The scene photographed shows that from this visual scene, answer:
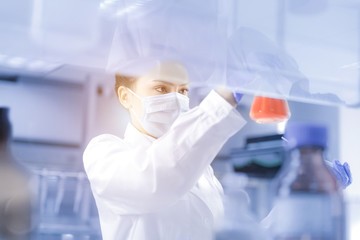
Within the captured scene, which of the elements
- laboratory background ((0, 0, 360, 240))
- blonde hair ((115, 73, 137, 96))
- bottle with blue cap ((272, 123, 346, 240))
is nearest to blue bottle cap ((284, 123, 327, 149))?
bottle with blue cap ((272, 123, 346, 240))

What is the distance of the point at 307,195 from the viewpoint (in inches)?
30.5

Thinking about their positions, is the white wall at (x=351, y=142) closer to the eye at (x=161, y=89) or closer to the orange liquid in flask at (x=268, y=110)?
the orange liquid in flask at (x=268, y=110)

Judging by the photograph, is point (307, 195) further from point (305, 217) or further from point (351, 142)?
point (351, 142)

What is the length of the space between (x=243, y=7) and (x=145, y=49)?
0.30 m

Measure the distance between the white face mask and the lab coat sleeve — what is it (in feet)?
0.37

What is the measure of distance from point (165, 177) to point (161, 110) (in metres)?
0.23

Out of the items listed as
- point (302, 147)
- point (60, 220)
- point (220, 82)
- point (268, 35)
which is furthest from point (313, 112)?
point (60, 220)

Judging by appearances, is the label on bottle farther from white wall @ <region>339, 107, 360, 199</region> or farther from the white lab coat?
white wall @ <region>339, 107, 360, 199</region>

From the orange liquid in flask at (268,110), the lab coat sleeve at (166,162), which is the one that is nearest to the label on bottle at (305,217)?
the lab coat sleeve at (166,162)

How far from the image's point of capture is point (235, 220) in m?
0.86

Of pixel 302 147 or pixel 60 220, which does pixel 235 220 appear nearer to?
pixel 302 147

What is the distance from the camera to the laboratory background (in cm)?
91

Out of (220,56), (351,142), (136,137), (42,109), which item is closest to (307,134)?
(220,56)

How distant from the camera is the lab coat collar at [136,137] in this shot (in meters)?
1.37
